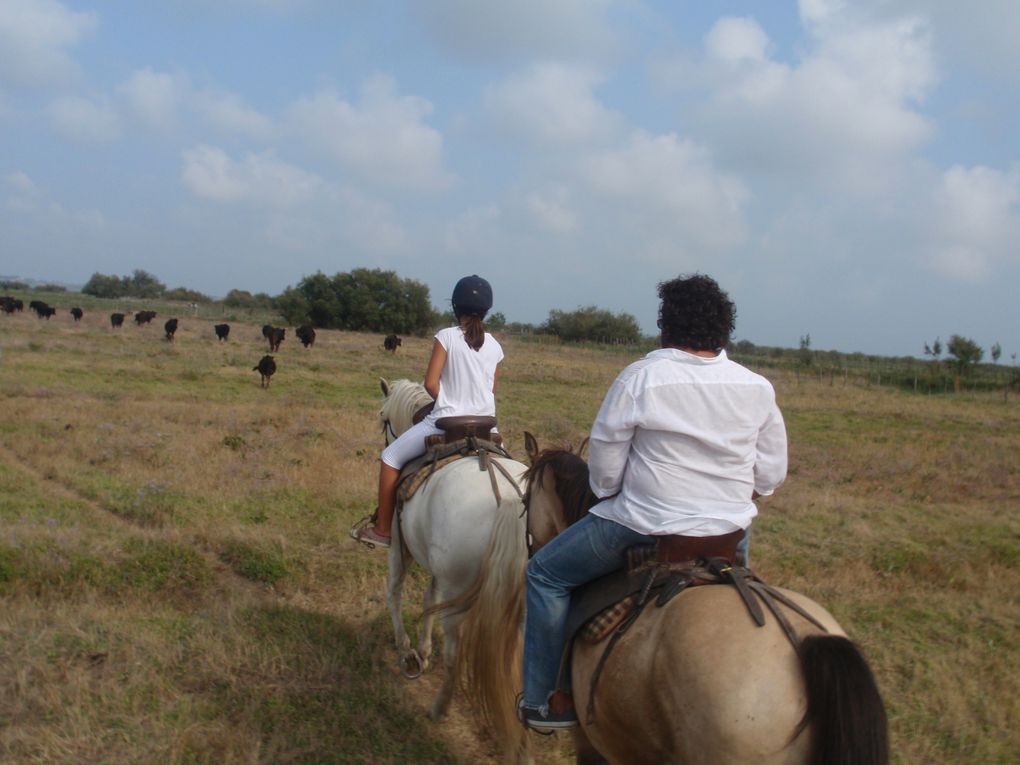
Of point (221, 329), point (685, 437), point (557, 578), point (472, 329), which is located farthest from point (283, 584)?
point (221, 329)

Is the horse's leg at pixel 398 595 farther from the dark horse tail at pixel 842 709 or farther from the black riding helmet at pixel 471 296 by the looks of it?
the dark horse tail at pixel 842 709

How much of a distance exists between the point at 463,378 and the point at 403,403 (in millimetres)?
1341

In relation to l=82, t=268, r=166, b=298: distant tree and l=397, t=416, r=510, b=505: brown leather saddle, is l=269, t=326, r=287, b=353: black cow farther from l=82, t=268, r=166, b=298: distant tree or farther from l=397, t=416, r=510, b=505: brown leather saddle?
l=82, t=268, r=166, b=298: distant tree

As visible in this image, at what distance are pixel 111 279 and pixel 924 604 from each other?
117 metres

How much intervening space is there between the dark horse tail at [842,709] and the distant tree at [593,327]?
201 feet

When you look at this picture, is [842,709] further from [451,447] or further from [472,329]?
[472,329]

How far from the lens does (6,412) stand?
41.6 feet

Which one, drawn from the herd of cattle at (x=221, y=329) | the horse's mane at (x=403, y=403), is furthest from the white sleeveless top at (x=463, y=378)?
the herd of cattle at (x=221, y=329)

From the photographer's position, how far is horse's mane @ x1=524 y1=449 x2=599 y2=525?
10.7 feet

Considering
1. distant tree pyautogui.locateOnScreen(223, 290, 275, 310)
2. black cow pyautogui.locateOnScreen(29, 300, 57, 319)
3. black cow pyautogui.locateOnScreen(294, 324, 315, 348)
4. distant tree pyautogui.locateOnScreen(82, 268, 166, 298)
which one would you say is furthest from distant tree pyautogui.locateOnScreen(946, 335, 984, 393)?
distant tree pyautogui.locateOnScreen(82, 268, 166, 298)

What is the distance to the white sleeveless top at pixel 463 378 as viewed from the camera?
4660mm

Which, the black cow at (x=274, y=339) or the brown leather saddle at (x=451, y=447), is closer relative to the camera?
the brown leather saddle at (x=451, y=447)

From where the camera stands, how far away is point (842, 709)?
198cm

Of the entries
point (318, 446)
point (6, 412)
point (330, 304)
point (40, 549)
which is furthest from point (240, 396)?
point (330, 304)
